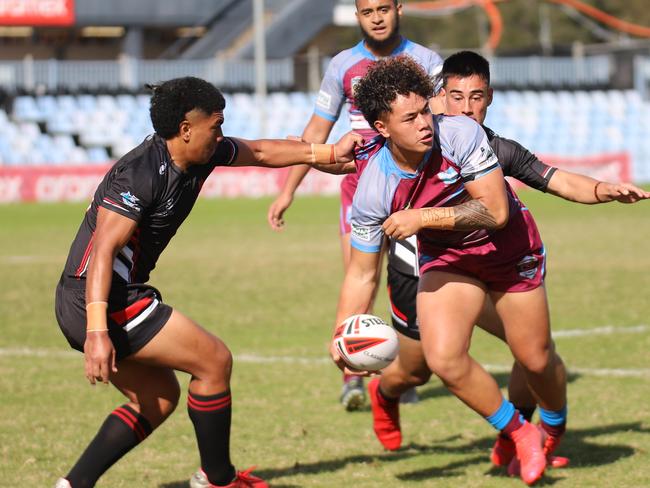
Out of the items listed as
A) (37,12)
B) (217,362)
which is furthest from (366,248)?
(37,12)

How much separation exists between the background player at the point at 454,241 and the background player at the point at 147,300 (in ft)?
2.51

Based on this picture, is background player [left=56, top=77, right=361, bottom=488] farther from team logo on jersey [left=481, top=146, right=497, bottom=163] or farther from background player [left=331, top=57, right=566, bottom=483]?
team logo on jersey [left=481, top=146, right=497, bottom=163]

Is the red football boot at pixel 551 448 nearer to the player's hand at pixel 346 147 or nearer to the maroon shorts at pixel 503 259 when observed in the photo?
the maroon shorts at pixel 503 259

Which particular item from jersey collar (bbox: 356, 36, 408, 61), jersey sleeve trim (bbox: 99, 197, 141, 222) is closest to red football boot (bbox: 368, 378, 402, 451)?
jersey sleeve trim (bbox: 99, 197, 141, 222)

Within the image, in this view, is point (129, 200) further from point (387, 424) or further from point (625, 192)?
point (625, 192)

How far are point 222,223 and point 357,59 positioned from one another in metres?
14.6

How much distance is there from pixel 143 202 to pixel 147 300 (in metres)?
0.49

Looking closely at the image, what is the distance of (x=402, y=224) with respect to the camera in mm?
5117

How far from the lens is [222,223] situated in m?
22.1

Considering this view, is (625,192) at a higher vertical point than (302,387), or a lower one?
higher

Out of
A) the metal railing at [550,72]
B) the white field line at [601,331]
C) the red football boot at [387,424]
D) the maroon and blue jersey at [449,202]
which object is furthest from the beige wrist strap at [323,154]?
the metal railing at [550,72]

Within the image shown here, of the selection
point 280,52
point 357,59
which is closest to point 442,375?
point 357,59

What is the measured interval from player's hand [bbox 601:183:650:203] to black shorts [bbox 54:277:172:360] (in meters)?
2.34

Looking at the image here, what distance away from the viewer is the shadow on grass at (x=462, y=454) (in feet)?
19.7
